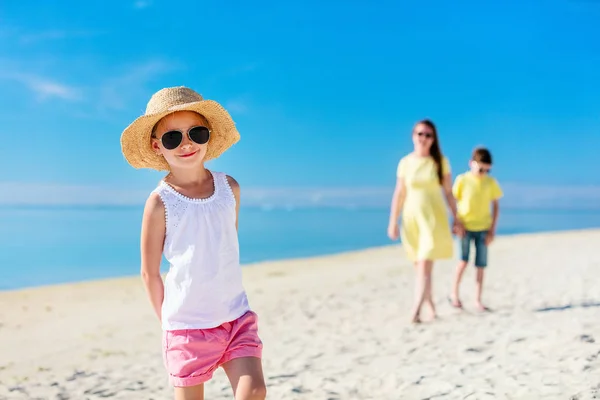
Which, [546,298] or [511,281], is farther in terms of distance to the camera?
[511,281]

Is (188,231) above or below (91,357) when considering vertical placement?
above

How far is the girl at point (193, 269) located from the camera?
112 inches

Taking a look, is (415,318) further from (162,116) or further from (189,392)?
(162,116)

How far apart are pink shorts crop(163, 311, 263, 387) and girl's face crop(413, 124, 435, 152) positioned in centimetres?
397

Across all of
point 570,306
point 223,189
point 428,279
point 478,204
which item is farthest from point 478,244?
point 223,189

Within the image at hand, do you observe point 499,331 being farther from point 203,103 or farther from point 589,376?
point 203,103

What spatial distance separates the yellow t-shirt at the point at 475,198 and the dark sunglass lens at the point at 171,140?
15.9 feet

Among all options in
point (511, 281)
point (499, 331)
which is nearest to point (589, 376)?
point (499, 331)

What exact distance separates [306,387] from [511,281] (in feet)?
19.6

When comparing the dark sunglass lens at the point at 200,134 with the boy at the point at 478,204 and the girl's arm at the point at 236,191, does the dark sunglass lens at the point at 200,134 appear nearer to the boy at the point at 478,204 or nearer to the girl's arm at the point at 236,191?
the girl's arm at the point at 236,191

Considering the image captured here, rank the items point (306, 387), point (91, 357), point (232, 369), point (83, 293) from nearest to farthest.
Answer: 1. point (232, 369)
2. point (306, 387)
3. point (91, 357)
4. point (83, 293)

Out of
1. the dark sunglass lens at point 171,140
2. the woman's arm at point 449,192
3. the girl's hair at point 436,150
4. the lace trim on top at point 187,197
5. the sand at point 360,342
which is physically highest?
the girl's hair at point 436,150

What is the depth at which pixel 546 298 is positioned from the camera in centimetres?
782

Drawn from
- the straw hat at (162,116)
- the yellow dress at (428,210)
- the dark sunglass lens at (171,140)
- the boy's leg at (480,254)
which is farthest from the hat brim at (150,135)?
the boy's leg at (480,254)
